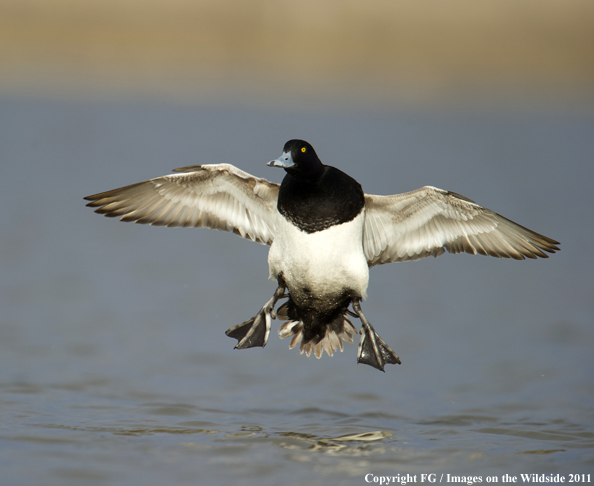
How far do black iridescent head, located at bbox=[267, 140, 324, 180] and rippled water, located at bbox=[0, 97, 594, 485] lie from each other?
6.10 feet

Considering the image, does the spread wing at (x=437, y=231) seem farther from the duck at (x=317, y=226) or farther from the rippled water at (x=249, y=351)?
the rippled water at (x=249, y=351)

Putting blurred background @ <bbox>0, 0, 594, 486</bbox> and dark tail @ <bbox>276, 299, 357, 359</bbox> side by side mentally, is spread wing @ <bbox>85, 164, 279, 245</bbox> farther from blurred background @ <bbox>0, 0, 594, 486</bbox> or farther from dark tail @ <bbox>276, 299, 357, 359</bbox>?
blurred background @ <bbox>0, 0, 594, 486</bbox>

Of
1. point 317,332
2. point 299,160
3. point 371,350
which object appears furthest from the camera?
point 317,332

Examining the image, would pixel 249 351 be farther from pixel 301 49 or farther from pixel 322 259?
pixel 301 49

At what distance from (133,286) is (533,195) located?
7.12 meters

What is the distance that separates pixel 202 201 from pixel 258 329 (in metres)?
1.15

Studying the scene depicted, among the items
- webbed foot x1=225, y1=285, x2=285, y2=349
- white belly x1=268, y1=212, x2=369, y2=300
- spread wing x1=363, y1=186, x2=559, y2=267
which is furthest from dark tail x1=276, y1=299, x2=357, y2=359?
spread wing x1=363, y1=186, x2=559, y2=267

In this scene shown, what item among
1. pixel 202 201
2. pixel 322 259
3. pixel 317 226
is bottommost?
pixel 322 259

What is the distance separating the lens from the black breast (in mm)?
5320

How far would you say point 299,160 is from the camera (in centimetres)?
516

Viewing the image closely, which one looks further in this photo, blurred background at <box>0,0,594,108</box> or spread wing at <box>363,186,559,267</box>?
blurred background at <box>0,0,594,108</box>

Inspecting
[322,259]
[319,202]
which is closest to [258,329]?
[322,259]

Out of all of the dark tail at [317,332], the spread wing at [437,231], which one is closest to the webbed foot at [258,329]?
the dark tail at [317,332]

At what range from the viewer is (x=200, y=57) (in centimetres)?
2073
